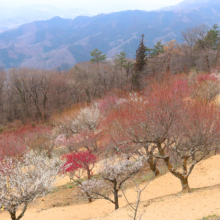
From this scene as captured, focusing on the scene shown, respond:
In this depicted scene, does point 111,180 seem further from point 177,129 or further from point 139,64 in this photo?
point 139,64

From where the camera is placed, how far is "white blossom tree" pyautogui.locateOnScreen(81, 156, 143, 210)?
10938mm

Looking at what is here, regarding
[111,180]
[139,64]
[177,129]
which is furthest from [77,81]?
[177,129]

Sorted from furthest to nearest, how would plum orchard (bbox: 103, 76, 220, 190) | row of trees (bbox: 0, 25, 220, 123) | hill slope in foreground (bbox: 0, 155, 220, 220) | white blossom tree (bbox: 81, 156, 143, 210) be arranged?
row of trees (bbox: 0, 25, 220, 123) → white blossom tree (bbox: 81, 156, 143, 210) → plum orchard (bbox: 103, 76, 220, 190) → hill slope in foreground (bbox: 0, 155, 220, 220)

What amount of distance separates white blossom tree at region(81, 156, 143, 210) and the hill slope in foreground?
2.22ft

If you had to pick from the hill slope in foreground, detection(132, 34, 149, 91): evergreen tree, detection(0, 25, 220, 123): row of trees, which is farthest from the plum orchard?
detection(0, 25, 220, 123): row of trees

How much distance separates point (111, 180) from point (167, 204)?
335 centimetres

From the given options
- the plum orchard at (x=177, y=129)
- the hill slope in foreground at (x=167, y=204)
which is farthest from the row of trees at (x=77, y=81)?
the plum orchard at (x=177, y=129)

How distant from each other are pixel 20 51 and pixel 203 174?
200 metres

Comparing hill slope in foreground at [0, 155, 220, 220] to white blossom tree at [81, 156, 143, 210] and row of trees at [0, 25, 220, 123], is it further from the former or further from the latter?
row of trees at [0, 25, 220, 123]

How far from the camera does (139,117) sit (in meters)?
11.9

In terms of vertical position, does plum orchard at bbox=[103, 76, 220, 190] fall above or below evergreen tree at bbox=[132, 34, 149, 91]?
below

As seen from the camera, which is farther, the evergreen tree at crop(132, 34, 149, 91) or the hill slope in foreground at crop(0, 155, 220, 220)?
the evergreen tree at crop(132, 34, 149, 91)

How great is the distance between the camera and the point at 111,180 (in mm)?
11070

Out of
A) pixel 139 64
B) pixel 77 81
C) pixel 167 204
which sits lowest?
pixel 167 204
